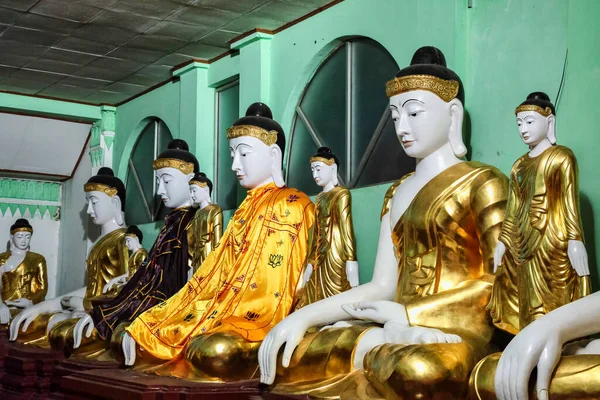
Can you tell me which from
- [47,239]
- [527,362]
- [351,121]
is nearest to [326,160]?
[351,121]

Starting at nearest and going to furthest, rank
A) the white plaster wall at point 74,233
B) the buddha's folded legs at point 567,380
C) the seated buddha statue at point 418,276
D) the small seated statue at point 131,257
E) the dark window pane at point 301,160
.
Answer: the buddha's folded legs at point 567,380
the seated buddha statue at point 418,276
the dark window pane at point 301,160
the small seated statue at point 131,257
the white plaster wall at point 74,233

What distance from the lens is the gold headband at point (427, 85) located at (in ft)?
12.3

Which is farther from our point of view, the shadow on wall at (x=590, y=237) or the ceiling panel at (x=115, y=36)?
the ceiling panel at (x=115, y=36)

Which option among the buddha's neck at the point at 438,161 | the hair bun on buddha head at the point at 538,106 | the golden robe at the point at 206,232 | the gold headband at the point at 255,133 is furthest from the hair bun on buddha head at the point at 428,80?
the golden robe at the point at 206,232

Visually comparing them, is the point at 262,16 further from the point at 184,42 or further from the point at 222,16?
the point at 184,42

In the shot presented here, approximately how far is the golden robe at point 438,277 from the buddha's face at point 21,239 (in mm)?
5053

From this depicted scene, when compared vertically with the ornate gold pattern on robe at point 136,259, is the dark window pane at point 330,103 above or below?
above

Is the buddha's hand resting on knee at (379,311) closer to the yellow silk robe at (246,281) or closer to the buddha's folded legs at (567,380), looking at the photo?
the buddha's folded legs at (567,380)

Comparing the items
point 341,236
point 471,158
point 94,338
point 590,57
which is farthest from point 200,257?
point 590,57

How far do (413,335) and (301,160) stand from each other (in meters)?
2.89

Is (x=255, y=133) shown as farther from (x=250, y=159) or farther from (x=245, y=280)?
(x=245, y=280)

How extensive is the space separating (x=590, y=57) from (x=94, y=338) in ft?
11.2

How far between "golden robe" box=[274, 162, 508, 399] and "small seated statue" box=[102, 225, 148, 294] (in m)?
2.96

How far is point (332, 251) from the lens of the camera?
15.5 feet
